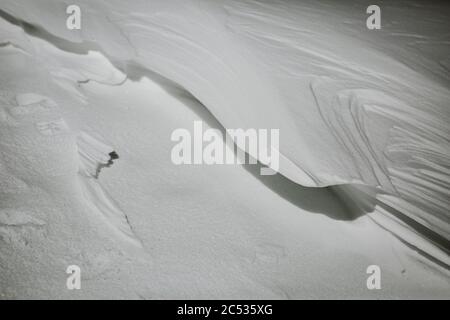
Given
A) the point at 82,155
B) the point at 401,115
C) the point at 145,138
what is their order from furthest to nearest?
the point at 401,115
the point at 145,138
the point at 82,155

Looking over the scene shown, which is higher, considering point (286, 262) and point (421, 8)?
point (421, 8)

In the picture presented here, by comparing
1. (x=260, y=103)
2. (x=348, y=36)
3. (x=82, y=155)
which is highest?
(x=348, y=36)

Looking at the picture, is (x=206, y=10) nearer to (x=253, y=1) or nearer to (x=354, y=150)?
(x=253, y=1)

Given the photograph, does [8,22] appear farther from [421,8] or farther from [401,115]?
[421,8]

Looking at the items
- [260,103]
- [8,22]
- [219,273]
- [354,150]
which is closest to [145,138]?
[260,103]

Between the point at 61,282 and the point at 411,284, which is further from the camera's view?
the point at 411,284

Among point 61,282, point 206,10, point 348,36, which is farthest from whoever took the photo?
point 348,36
